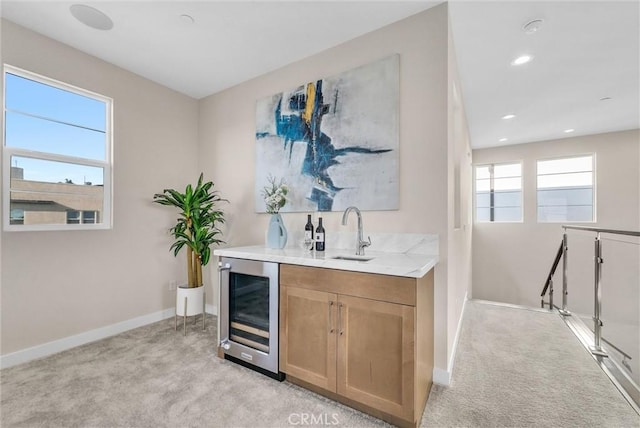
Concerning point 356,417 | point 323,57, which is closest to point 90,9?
point 323,57

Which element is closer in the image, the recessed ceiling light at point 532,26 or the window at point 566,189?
the recessed ceiling light at point 532,26

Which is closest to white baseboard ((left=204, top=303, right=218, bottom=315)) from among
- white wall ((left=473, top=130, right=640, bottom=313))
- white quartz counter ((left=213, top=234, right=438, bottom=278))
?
white quartz counter ((left=213, top=234, right=438, bottom=278))

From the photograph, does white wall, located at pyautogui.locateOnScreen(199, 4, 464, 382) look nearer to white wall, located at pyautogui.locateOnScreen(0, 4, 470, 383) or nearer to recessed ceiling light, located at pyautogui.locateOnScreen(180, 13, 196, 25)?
white wall, located at pyautogui.locateOnScreen(0, 4, 470, 383)

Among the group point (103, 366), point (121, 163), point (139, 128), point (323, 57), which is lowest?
point (103, 366)

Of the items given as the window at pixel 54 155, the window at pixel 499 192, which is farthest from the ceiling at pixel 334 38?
the window at pixel 499 192

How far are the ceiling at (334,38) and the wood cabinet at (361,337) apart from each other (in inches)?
78.6

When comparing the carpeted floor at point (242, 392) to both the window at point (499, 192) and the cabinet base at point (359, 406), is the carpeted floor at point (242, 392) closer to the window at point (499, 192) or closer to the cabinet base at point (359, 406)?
the cabinet base at point (359, 406)

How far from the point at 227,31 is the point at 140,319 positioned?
10.1 ft

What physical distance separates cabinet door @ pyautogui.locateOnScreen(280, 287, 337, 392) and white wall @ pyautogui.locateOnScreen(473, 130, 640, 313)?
219 inches

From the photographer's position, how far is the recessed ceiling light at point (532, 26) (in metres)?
2.19

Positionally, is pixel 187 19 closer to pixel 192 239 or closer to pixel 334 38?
pixel 334 38

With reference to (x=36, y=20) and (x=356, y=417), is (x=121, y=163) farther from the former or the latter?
(x=356, y=417)

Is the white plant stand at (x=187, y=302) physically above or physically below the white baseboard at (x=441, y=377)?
above

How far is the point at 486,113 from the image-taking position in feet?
13.4
